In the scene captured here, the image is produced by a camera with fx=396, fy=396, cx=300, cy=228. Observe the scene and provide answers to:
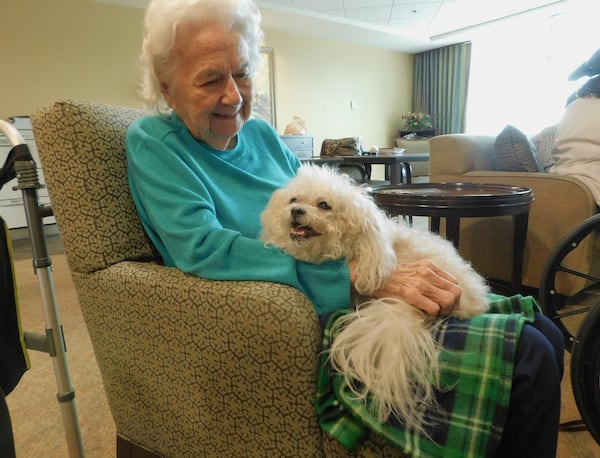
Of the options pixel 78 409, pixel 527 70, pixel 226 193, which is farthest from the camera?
pixel 527 70

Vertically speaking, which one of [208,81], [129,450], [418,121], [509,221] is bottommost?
[129,450]

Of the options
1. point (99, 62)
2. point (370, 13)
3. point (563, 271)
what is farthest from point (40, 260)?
point (370, 13)

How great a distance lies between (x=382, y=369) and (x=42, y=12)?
5261mm

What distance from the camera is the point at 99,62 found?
15.0 feet

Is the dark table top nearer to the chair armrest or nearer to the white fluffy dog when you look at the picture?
the white fluffy dog

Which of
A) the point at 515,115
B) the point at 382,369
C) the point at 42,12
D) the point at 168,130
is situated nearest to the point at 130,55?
the point at 42,12

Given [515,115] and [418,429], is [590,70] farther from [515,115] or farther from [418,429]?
[515,115]

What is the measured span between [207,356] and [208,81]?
61 cm

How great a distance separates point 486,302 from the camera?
85 centimetres

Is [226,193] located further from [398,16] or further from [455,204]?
[398,16]

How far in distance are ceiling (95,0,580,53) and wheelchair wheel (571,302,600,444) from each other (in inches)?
194

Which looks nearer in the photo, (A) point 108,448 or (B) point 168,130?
(B) point 168,130

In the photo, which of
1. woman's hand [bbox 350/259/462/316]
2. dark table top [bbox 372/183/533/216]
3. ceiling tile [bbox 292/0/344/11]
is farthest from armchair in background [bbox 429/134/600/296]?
ceiling tile [bbox 292/0/344/11]

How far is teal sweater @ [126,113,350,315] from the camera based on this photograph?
2.45 feet
